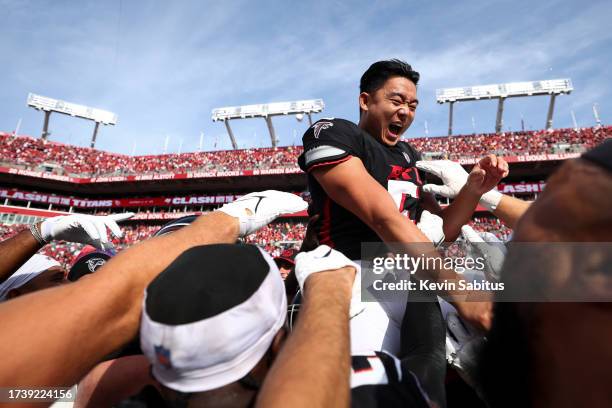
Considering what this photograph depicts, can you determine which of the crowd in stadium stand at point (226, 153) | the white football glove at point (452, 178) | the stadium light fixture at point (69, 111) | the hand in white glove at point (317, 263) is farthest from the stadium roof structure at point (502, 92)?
the stadium light fixture at point (69, 111)

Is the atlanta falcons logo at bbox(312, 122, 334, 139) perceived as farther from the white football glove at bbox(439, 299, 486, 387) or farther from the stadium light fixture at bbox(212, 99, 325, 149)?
the stadium light fixture at bbox(212, 99, 325, 149)

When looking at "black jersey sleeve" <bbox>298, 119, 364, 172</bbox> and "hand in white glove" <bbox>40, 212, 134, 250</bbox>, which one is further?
"hand in white glove" <bbox>40, 212, 134, 250</bbox>

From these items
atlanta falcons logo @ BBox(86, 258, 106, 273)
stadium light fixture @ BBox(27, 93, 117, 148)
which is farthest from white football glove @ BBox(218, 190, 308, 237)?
stadium light fixture @ BBox(27, 93, 117, 148)

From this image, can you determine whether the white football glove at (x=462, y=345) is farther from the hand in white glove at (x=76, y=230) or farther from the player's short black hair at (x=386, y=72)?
the hand in white glove at (x=76, y=230)

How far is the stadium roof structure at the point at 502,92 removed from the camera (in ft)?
115

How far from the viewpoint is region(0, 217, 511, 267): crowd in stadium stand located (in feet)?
76.9

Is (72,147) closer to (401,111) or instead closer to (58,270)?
(58,270)

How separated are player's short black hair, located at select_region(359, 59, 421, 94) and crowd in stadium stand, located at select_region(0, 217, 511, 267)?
76.3 feet

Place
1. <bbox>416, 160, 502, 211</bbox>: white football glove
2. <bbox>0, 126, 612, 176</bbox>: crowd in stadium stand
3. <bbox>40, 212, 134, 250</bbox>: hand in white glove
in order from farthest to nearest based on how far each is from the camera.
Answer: <bbox>0, 126, 612, 176</bbox>: crowd in stadium stand → <bbox>40, 212, 134, 250</bbox>: hand in white glove → <bbox>416, 160, 502, 211</bbox>: white football glove

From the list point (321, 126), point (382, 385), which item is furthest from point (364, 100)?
point (382, 385)

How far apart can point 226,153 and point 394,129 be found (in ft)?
132

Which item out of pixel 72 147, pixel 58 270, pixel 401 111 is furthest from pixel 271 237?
pixel 72 147

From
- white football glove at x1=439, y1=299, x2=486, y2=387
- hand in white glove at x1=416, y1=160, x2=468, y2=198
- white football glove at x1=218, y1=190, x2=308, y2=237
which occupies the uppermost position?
hand in white glove at x1=416, y1=160, x2=468, y2=198

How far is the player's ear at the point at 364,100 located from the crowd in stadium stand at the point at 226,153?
30986 mm
